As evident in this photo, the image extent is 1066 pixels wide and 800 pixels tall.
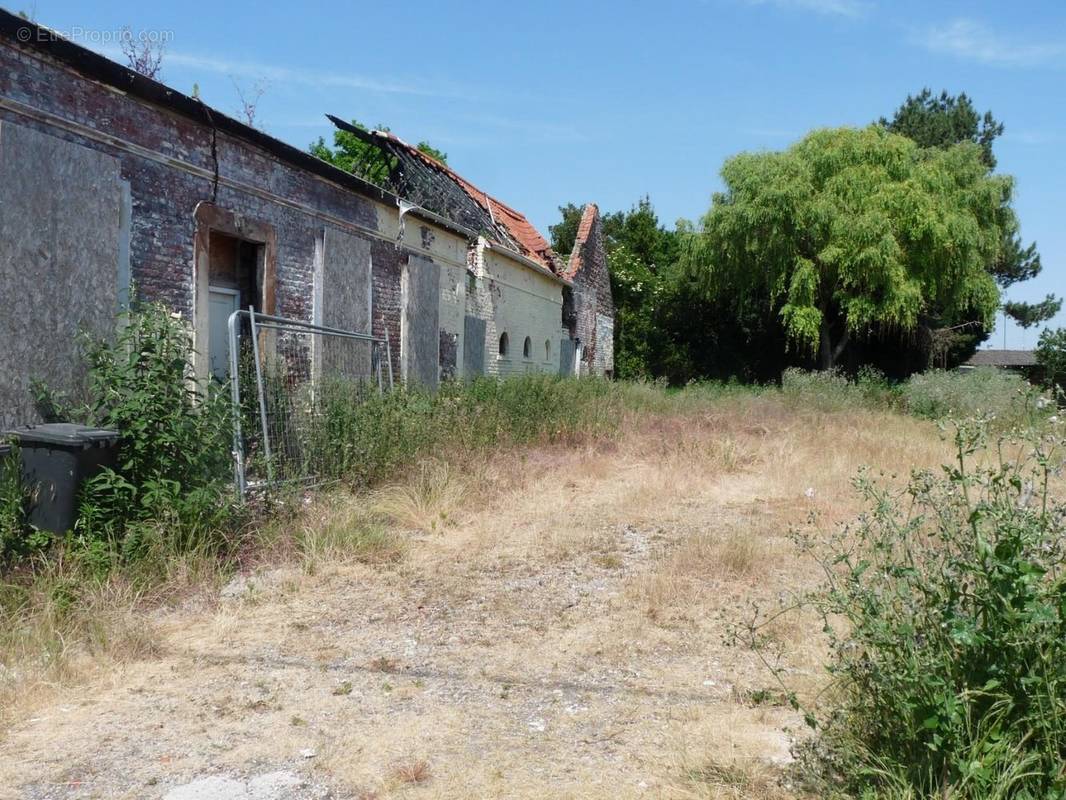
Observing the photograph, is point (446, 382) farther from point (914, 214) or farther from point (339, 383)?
point (914, 214)

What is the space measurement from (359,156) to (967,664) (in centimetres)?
1940

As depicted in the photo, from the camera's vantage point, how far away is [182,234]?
790 cm

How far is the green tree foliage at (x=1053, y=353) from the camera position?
89.2 ft

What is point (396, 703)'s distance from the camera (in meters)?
3.97

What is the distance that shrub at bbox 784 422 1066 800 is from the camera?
2473 mm

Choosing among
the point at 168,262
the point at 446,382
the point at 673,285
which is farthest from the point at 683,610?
the point at 673,285

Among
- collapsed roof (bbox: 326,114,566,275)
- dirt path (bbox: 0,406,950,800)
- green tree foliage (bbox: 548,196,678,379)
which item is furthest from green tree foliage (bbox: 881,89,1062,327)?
dirt path (bbox: 0,406,950,800)

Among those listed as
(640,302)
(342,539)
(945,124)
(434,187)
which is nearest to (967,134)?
(945,124)

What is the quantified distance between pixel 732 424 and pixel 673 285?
14.4 meters

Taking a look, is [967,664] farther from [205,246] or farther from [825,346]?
[825,346]

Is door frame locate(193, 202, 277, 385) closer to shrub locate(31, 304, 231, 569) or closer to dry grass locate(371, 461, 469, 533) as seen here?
shrub locate(31, 304, 231, 569)

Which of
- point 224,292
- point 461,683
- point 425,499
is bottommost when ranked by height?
point 461,683

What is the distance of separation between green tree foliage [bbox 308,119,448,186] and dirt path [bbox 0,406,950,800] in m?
11.4

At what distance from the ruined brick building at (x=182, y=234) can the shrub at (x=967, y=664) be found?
229 inches
